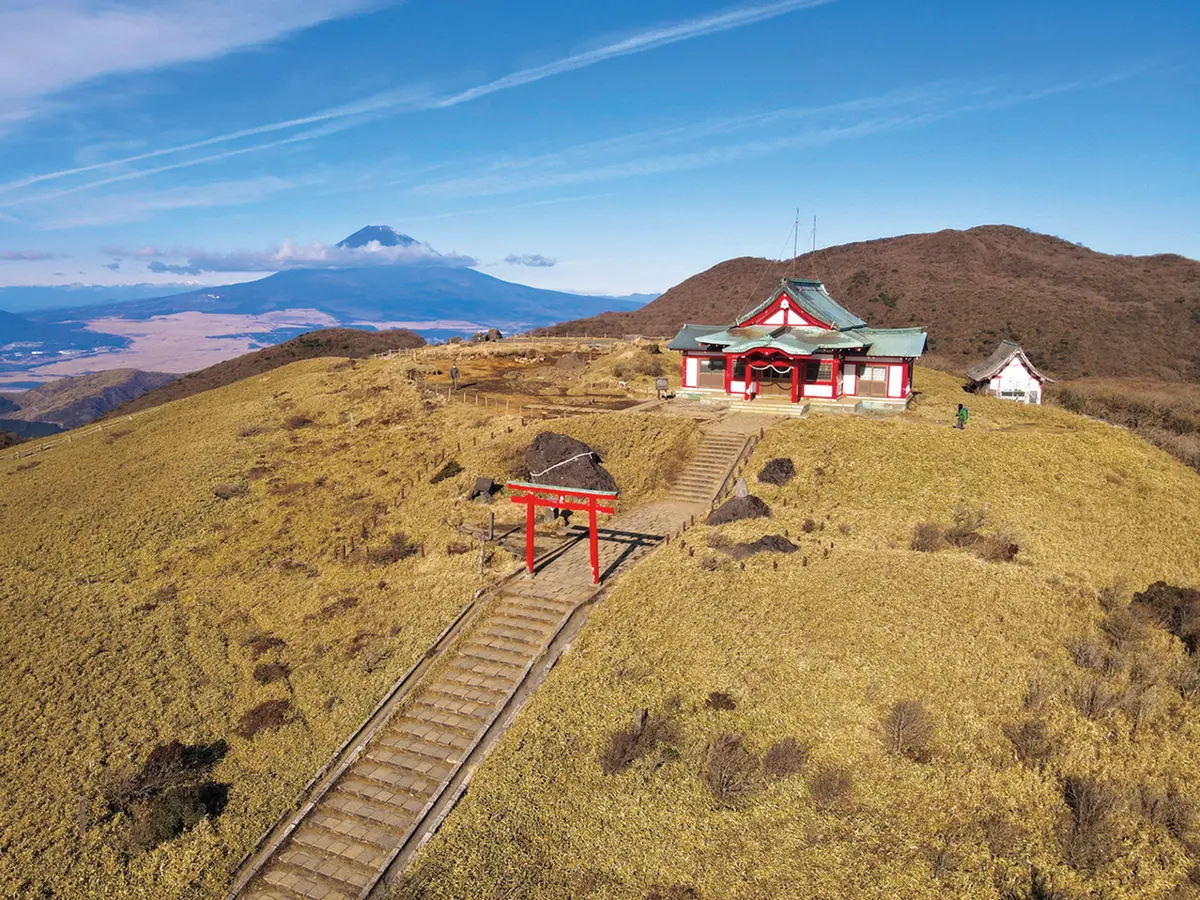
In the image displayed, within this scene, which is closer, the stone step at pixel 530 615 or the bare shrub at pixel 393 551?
the stone step at pixel 530 615

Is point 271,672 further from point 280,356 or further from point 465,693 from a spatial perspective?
point 280,356

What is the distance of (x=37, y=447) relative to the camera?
149 feet

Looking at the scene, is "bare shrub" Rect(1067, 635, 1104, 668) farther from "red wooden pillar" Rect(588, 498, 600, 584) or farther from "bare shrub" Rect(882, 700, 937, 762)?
"red wooden pillar" Rect(588, 498, 600, 584)

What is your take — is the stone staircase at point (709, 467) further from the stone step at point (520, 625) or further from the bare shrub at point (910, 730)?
the bare shrub at point (910, 730)

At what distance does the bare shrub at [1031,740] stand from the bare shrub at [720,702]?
6.57 meters

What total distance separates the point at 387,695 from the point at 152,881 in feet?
21.5

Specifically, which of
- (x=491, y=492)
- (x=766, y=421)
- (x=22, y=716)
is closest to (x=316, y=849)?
(x=22, y=716)

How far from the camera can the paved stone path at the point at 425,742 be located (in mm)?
15750

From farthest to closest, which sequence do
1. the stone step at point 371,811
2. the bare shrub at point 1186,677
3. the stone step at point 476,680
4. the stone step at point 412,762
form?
the stone step at point 476,680 → the bare shrub at point 1186,677 → the stone step at point 412,762 → the stone step at point 371,811

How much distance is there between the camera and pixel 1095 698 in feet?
60.0

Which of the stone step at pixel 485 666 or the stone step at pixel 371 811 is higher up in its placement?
the stone step at pixel 485 666

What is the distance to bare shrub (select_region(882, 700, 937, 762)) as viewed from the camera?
17.1 meters

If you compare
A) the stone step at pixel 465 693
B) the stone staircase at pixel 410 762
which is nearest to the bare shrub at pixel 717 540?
the stone staircase at pixel 410 762

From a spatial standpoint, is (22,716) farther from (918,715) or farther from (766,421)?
(766,421)
